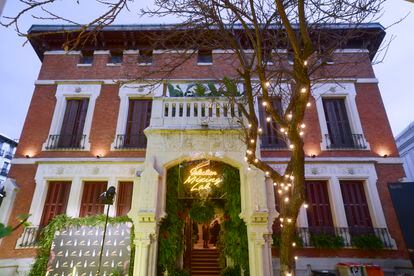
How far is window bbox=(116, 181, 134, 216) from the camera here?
9.33 meters

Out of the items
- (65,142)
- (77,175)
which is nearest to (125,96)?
(65,142)

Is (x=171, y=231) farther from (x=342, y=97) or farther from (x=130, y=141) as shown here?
(x=342, y=97)

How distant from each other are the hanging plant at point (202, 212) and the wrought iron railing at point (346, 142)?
5.77 m

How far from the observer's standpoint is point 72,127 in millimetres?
10859

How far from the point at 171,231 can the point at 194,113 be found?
3.64 meters

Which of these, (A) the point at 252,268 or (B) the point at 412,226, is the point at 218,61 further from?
(B) the point at 412,226

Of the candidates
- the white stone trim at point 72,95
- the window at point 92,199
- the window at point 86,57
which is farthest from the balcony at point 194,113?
the window at point 86,57

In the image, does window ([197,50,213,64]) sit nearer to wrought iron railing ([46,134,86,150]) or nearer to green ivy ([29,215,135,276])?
wrought iron railing ([46,134,86,150])

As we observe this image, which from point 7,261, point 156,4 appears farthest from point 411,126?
point 7,261

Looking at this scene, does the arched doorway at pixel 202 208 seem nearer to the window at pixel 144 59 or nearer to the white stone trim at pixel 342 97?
the white stone trim at pixel 342 97

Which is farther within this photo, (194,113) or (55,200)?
(55,200)

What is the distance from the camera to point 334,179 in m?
9.69

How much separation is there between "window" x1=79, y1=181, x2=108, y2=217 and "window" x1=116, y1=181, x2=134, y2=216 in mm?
606

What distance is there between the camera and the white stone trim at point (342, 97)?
1065cm
